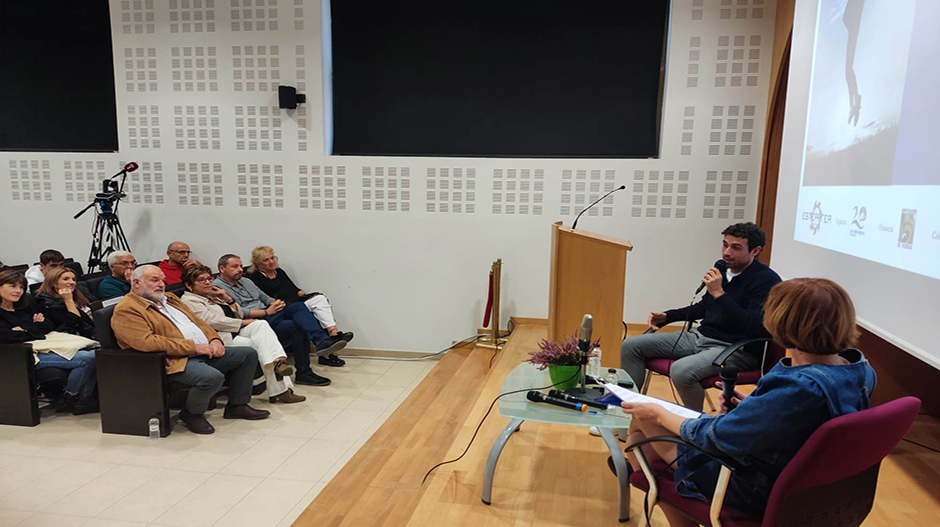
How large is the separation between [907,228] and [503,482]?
199 centimetres

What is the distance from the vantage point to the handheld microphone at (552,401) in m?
2.44

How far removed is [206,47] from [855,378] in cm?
588

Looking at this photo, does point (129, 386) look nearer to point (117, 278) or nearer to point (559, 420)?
point (117, 278)

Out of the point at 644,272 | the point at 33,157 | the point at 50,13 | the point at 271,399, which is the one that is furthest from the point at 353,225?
the point at 50,13

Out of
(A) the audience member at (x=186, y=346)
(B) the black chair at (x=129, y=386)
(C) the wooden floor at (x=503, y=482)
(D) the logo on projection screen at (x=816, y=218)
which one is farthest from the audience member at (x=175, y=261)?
(D) the logo on projection screen at (x=816, y=218)

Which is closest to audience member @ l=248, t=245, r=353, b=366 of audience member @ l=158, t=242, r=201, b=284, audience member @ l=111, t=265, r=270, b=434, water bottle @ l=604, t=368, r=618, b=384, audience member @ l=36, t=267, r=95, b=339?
audience member @ l=158, t=242, r=201, b=284

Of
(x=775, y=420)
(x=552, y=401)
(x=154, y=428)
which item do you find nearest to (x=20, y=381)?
(x=154, y=428)

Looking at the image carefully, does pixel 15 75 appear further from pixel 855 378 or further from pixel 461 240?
pixel 855 378

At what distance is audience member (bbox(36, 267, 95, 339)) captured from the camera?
4090mm

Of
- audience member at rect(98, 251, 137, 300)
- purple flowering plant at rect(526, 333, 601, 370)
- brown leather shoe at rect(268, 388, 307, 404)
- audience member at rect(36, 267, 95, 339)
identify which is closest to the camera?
purple flowering plant at rect(526, 333, 601, 370)

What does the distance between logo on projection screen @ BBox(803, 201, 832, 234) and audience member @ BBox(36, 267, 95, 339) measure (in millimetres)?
4684

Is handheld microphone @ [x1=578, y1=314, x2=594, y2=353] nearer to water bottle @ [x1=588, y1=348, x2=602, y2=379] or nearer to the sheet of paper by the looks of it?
water bottle @ [x1=588, y1=348, x2=602, y2=379]

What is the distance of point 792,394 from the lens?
60.4 inches

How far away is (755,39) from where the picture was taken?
482 centimetres
